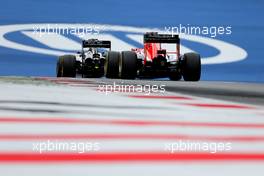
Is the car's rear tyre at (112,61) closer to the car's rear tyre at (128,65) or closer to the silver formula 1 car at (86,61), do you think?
the car's rear tyre at (128,65)

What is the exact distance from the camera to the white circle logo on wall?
5410mm

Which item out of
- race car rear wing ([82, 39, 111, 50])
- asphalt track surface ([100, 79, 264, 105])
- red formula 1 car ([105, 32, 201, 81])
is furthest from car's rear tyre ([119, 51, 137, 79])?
asphalt track surface ([100, 79, 264, 105])

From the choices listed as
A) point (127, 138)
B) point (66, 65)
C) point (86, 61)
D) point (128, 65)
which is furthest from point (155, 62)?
point (127, 138)

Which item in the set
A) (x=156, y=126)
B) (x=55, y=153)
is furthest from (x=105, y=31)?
(x=55, y=153)

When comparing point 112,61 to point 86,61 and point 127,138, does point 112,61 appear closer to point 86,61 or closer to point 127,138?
point 86,61

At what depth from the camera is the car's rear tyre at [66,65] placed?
574 centimetres

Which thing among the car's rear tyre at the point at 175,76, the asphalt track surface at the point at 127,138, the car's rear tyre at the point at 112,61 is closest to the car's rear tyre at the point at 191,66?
the car's rear tyre at the point at 175,76

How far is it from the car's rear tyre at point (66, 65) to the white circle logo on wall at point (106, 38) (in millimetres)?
74

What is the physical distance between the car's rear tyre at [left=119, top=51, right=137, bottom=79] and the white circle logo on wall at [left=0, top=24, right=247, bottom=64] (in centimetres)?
35

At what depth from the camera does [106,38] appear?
5.99 m

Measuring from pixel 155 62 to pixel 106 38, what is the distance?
26.3 inches

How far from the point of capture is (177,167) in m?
1.15
